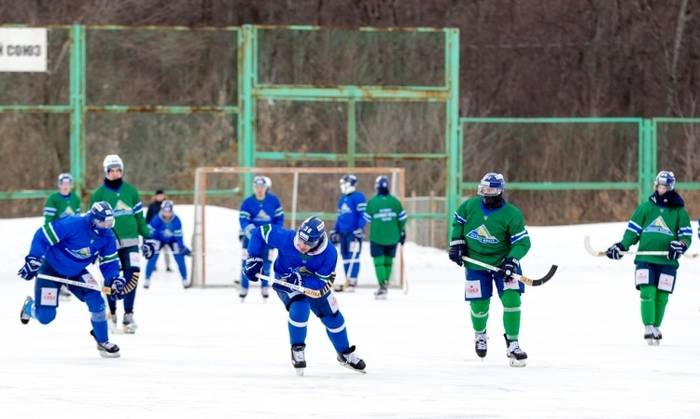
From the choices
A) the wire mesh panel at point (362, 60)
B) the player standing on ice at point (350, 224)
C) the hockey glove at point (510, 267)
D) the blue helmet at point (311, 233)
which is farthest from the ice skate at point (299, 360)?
the wire mesh panel at point (362, 60)

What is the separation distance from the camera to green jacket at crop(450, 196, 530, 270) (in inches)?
475

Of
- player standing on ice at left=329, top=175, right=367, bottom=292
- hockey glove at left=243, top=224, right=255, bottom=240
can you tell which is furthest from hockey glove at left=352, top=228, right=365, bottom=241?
hockey glove at left=243, top=224, right=255, bottom=240

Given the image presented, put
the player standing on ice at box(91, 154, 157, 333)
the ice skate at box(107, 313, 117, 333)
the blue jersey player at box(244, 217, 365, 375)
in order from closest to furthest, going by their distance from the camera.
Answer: the blue jersey player at box(244, 217, 365, 375), the ice skate at box(107, 313, 117, 333), the player standing on ice at box(91, 154, 157, 333)

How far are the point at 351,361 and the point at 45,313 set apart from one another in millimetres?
2584

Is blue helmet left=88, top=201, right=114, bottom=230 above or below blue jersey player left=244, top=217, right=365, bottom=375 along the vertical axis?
above

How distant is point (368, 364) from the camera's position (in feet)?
39.0

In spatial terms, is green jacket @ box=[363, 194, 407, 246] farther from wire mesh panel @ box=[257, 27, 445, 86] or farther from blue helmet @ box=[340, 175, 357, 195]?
wire mesh panel @ box=[257, 27, 445, 86]

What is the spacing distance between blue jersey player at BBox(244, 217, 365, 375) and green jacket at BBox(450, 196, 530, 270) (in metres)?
1.32

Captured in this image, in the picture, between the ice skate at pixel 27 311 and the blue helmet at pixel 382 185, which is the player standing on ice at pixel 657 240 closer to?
the ice skate at pixel 27 311

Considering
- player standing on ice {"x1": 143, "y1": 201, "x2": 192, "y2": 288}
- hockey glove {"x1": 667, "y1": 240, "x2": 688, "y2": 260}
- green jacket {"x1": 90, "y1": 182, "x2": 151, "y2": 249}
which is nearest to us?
hockey glove {"x1": 667, "y1": 240, "x2": 688, "y2": 260}

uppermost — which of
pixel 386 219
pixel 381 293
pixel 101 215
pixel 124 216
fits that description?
pixel 101 215

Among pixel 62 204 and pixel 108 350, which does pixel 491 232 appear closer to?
pixel 108 350

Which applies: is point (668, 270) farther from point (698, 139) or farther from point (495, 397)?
point (698, 139)

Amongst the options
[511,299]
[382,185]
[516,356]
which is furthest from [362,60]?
[516,356]
